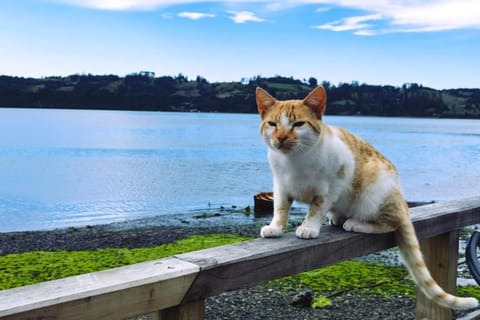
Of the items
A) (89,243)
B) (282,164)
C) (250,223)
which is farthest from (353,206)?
(250,223)

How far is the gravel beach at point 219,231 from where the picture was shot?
24.8ft

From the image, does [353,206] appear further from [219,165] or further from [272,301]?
[219,165]

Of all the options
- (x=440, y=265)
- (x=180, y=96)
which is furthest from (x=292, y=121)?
(x=180, y=96)

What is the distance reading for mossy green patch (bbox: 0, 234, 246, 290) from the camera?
1050 centimetres

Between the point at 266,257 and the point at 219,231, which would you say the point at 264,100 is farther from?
the point at 219,231

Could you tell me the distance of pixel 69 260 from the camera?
1234 cm

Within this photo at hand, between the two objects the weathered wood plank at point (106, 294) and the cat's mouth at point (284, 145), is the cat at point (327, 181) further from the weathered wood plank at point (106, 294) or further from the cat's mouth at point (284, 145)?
the weathered wood plank at point (106, 294)

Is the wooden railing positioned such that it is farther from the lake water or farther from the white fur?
the lake water

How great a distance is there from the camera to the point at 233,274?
5.95ft

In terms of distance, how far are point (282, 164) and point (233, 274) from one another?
2.85 feet

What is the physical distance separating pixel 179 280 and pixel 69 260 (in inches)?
457

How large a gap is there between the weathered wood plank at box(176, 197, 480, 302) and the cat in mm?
91

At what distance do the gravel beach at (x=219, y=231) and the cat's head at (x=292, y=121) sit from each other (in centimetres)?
534

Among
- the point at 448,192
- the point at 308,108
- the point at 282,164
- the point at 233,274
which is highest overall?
the point at 308,108
